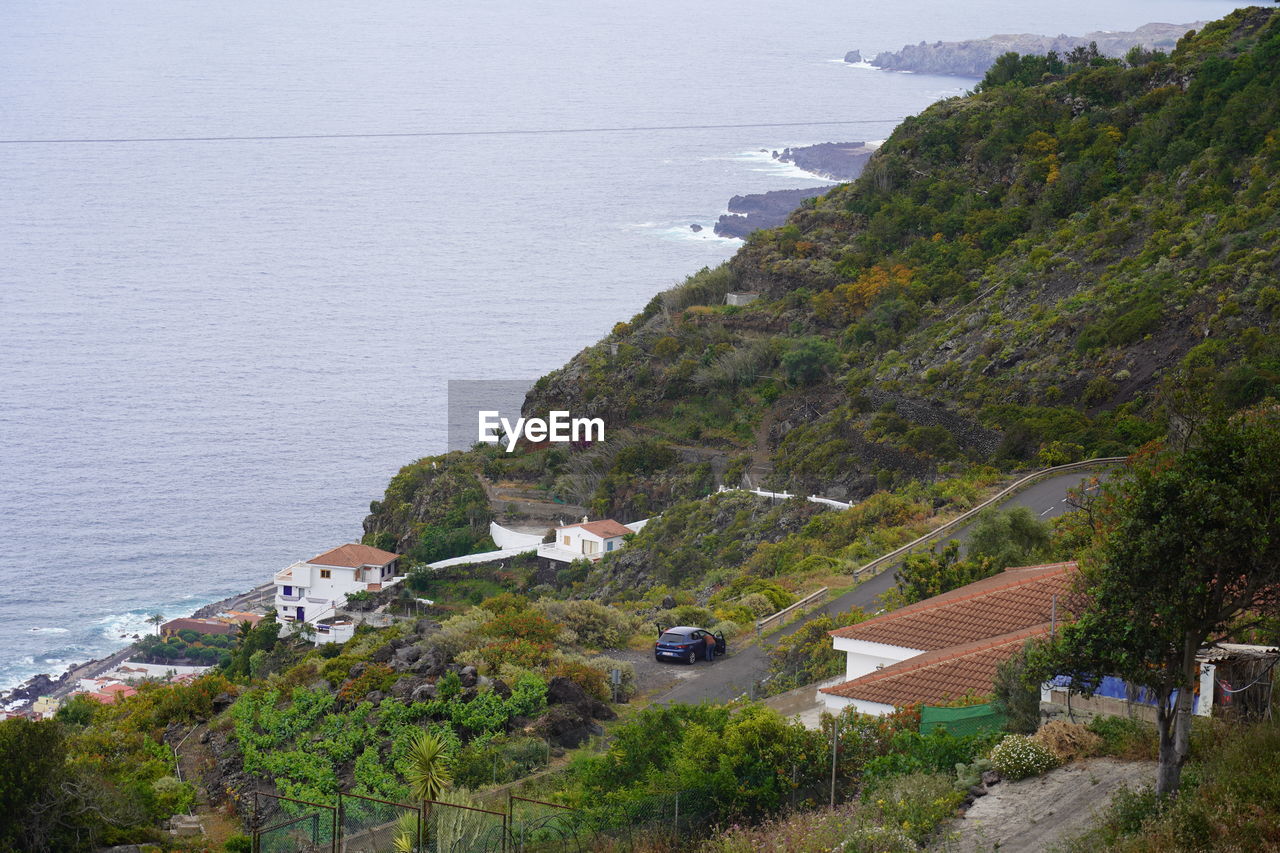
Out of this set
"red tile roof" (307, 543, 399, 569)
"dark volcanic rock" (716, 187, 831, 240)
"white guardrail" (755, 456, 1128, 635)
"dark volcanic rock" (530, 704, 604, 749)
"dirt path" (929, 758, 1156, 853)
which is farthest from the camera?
"dark volcanic rock" (716, 187, 831, 240)

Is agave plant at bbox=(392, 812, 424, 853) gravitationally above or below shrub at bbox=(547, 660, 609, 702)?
above

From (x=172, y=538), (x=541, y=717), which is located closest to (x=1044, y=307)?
(x=541, y=717)

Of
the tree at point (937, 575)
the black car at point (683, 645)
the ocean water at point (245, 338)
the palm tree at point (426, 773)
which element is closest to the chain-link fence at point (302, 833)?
the palm tree at point (426, 773)

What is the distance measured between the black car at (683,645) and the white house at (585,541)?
2520 cm

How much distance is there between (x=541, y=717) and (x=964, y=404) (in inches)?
1240

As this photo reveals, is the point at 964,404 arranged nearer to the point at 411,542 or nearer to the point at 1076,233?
the point at 1076,233

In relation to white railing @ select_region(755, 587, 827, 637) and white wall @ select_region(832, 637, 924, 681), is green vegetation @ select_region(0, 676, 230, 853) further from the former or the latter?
white railing @ select_region(755, 587, 827, 637)

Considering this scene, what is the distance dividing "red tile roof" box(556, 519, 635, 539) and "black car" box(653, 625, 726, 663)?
25914mm

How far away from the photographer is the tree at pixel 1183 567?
40.6ft

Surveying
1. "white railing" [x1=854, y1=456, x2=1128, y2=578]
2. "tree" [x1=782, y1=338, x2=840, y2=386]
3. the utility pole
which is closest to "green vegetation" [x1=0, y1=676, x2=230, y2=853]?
the utility pole

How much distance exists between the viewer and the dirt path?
14.3 m

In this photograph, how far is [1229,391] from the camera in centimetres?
3844

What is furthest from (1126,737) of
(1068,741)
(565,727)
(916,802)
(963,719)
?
(565,727)

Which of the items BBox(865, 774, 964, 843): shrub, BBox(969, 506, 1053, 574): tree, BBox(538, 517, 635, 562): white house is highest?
BBox(865, 774, 964, 843): shrub
